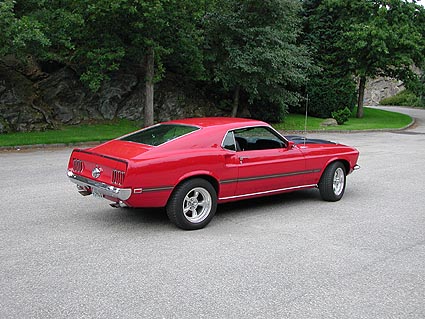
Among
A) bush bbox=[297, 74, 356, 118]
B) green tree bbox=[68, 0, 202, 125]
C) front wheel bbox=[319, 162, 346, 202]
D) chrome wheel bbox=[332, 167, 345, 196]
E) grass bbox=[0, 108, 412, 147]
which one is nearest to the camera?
front wheel bbox=[319, 162, 346, 202]

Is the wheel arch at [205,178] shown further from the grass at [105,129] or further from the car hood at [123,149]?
the grass at [105,129]

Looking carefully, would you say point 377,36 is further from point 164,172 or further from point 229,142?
point 164,172

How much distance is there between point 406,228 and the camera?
6.62m

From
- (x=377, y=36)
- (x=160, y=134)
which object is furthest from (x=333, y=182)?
(x=377, y=36)

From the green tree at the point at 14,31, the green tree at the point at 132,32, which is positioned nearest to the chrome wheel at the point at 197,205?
the green tree at the point at 14,31

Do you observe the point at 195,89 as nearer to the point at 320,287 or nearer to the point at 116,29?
the point at 116,29

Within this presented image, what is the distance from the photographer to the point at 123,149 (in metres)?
6.50

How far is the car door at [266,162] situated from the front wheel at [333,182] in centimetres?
52

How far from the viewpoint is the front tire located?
20.1 feet

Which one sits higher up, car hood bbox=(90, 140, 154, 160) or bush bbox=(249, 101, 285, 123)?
car hood bbox=(90, 140, 154, 160)

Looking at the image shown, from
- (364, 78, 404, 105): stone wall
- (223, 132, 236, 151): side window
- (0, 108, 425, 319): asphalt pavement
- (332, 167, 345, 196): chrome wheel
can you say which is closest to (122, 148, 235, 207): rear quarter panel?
(223, 132, 236, 151): side window

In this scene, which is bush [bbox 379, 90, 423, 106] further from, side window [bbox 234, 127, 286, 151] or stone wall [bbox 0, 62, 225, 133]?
side window [bbox 234, 127, 286, 151]

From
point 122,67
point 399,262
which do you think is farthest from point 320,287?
point 122,67

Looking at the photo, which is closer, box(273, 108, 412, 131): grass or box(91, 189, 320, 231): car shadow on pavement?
box(91, 189, 320, 231): car shadow on pavement
